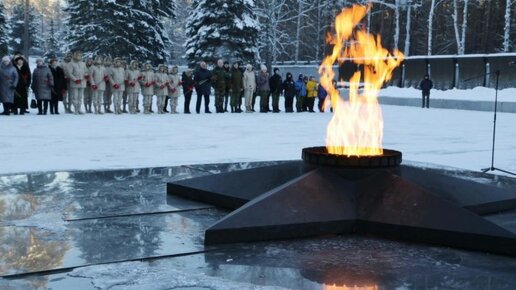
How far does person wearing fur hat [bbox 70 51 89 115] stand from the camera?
62.4 feet

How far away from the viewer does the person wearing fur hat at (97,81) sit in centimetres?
1952

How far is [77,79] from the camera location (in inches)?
747

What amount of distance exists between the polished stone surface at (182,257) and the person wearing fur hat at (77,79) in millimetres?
13936

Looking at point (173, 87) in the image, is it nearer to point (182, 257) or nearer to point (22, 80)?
point (22, 80)

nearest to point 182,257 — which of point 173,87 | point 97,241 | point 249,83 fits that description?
point 97,241

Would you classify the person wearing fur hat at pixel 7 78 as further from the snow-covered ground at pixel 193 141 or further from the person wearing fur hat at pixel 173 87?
the person wearing fur hat at pixel 173 87

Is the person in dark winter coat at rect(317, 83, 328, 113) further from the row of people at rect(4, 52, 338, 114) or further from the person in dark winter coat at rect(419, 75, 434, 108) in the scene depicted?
the person in dark winter coat at rect(419, 75, 434, 108)

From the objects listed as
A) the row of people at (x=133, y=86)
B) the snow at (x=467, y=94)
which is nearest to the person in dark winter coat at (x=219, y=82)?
the row of people at (x=133, y=86)

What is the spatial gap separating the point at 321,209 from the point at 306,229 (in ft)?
0.80

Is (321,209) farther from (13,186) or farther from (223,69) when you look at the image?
(223,69)

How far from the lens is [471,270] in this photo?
3975 millimetres

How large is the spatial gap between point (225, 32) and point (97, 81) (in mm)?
19626

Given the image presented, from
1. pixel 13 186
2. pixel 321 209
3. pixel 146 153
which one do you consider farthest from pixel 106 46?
pixel 321 209

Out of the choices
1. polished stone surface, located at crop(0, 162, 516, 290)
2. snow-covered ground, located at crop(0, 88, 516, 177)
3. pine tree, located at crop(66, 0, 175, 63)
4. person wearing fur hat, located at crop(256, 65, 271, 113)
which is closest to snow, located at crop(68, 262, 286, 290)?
polished stone surface, located at crop(0, 162, 516, 290)
